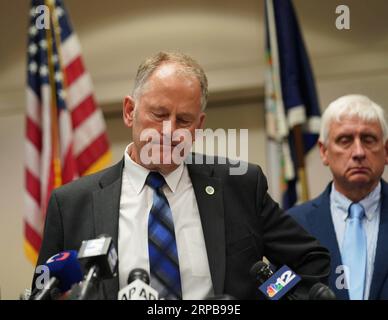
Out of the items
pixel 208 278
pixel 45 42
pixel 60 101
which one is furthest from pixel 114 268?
pixel 45 42

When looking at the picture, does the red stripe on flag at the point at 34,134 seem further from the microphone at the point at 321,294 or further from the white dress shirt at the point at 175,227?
the microphone at the point at 321,294

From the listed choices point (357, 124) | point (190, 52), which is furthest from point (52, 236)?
point (190, 52)

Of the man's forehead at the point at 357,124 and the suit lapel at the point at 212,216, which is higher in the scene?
the man's forehead at the point at 357,124

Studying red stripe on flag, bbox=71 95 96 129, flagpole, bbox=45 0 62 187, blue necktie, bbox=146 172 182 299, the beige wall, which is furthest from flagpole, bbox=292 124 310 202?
blue necktie, bbox=146 172 182 299

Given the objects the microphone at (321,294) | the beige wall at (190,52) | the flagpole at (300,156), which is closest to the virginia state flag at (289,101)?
the flagpole at (300,156)

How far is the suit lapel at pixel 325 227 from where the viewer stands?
260cm

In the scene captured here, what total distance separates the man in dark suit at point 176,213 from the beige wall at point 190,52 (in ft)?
9.11

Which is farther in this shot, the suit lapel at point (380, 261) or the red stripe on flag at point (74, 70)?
the red stripe on flag at point (74, 70)

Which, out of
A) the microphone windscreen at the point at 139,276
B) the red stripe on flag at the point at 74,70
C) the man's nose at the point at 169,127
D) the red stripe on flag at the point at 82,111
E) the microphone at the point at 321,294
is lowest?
the microphone at the point at 321,294

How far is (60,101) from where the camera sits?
4035 millimetres
